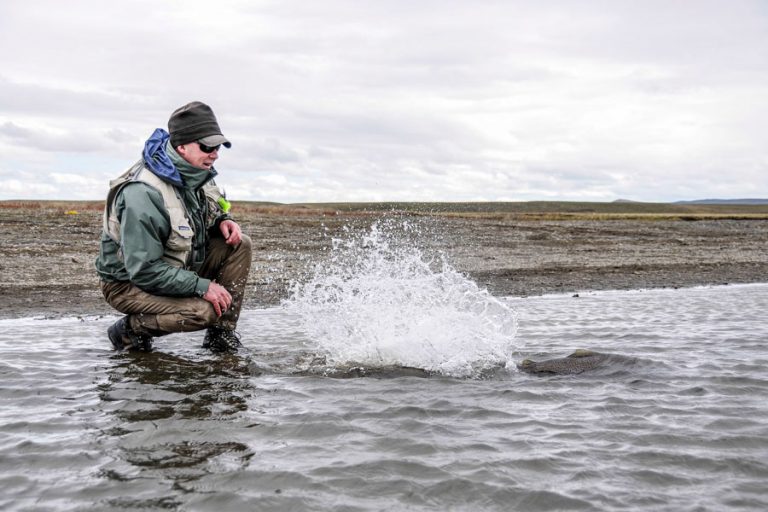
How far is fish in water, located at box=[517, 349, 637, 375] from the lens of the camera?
241 inches

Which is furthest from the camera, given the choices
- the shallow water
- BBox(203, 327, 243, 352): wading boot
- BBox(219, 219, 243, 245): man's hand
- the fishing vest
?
BBox(203, 327, 243, 352): wading boot

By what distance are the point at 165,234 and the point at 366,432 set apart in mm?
2438

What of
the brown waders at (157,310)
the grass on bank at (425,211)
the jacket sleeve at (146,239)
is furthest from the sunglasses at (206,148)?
the grass on bank at (425,211)

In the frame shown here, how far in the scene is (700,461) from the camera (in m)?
4.03

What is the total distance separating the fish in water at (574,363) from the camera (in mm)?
6133

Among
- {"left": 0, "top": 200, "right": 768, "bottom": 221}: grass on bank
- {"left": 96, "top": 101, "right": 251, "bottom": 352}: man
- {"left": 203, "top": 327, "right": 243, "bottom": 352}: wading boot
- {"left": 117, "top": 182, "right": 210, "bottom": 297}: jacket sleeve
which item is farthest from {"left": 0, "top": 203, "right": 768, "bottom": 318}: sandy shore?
{"left": 0, "top": 200, "right": 768, "bottom": 221}: grass on bank

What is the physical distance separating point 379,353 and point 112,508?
343cm

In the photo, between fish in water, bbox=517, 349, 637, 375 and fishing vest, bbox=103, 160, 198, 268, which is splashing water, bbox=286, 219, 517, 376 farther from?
fishing vest, bbox=103, 160, 198, 268

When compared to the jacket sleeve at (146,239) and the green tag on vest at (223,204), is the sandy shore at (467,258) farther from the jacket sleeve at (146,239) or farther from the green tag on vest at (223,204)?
the jacket sleeve at (146,239)

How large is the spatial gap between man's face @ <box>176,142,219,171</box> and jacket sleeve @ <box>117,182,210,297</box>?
386mm

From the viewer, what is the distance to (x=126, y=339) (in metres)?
6.59

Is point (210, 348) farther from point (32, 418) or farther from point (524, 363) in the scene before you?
point (524, 363)

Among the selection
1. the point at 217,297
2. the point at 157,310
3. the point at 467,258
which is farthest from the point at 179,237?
the point at 467,258

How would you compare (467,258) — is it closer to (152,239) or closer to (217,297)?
(217,297)
